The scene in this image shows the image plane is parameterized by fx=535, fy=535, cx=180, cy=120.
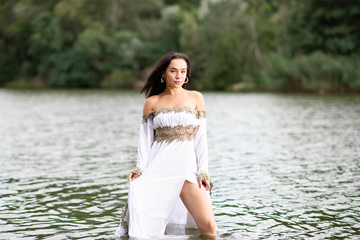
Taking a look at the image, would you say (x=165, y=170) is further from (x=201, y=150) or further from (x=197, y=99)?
(x=197, y=99)

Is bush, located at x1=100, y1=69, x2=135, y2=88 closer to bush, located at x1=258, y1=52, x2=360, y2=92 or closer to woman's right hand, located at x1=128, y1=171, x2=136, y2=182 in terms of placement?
bush, located at x1=258, y1=52, x2=360, y2=92

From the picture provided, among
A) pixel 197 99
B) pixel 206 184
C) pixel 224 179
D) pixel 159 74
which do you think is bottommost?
pixel 224 179

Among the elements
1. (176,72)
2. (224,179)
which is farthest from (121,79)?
(176,72)

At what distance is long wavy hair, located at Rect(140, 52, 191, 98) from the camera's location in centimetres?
614

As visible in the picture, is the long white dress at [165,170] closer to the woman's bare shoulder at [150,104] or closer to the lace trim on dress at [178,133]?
the lace trim on dress at [178,133]

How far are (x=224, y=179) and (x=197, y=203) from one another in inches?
170

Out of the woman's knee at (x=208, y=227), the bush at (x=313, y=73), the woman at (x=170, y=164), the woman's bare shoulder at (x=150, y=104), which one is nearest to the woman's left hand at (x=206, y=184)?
the woman at (x=170, y=164)

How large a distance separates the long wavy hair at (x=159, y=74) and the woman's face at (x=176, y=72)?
5 centimetres

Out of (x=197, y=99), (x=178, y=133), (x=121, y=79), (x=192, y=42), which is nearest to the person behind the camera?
(x=178, y=133)

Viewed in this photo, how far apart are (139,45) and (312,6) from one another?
2471 cm

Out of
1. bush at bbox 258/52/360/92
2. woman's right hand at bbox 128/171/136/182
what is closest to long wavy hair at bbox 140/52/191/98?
woman's right hand at bbox 128/171/136/182

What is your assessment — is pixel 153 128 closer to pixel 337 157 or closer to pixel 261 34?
pixel 337 157

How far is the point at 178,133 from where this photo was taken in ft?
19.8

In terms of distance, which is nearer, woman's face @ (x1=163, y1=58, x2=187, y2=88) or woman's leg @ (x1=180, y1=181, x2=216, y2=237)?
woman's leg @ (x1=180, y1=181, x2=216, y2=237)
